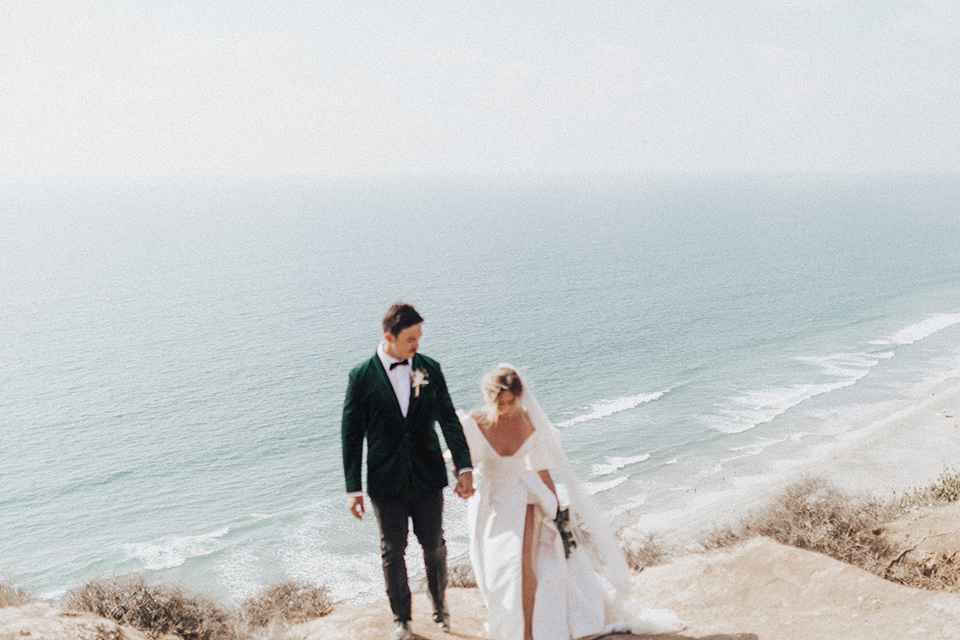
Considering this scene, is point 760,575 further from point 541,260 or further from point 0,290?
point 0,290

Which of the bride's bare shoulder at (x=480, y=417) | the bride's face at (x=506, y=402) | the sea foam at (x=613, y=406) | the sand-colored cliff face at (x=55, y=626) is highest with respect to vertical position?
the bride's face at (x=506, y=402)

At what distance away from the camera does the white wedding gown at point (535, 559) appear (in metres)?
4.94

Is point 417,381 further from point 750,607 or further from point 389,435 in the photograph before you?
point 750,607

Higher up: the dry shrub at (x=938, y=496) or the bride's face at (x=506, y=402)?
the bride's face at (x=506, y=402)

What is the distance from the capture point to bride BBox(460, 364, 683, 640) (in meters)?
4.92

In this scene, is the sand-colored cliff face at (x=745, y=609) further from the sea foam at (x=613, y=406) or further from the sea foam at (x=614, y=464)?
the sea foam at (x=613, y=406)

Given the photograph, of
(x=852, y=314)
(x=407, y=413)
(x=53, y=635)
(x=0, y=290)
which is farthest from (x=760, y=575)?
(x=0, y=290)

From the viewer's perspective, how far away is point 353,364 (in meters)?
44.8

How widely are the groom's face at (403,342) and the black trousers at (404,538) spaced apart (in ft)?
3.23

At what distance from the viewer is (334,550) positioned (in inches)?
933

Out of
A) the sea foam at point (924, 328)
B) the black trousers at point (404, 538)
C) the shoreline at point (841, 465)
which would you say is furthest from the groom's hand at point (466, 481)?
the sea foam at point (924, 328)

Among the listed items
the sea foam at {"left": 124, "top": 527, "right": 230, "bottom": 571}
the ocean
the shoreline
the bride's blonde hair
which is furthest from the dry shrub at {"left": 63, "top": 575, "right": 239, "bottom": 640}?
the sea foam at {"left": 124, "top": 527, "right": 230, "bottom": 571}

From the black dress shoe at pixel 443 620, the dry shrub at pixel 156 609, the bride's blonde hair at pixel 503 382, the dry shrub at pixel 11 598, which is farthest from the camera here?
the dry shrub at pixel 11 598

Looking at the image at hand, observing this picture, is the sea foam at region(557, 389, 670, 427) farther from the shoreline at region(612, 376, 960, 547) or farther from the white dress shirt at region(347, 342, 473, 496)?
the white dress shirt at region(347, 342, 473, 496)
